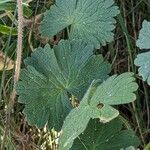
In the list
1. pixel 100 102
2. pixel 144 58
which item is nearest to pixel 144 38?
pixel 144 58

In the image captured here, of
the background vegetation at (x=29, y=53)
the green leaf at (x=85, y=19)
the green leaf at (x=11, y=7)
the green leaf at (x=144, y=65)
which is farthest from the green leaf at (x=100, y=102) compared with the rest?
the green leaf at (x=11, y=7)

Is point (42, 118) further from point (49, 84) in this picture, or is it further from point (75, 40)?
point (75, 40)

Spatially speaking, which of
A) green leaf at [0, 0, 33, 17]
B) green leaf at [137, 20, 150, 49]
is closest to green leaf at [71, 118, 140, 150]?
green leaf at [137, 20, 150, 49]

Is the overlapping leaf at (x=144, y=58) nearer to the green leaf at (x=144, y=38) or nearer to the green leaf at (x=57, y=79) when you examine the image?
the green leaf at (x=144, y=38)

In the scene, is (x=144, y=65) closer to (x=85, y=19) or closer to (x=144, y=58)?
(x=144, y=58)

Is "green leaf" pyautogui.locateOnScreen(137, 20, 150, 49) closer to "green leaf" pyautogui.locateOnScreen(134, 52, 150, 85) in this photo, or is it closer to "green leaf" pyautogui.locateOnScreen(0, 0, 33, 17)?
"green leaf" pyautogui.locateOnScreen(134, 52, 150, 85)

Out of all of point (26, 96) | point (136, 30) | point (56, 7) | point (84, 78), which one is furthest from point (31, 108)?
point (136, 30)

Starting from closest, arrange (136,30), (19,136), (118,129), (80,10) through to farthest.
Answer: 1. (118,129)
2. (80,10)
3. (19,136)
4. (136,30)
